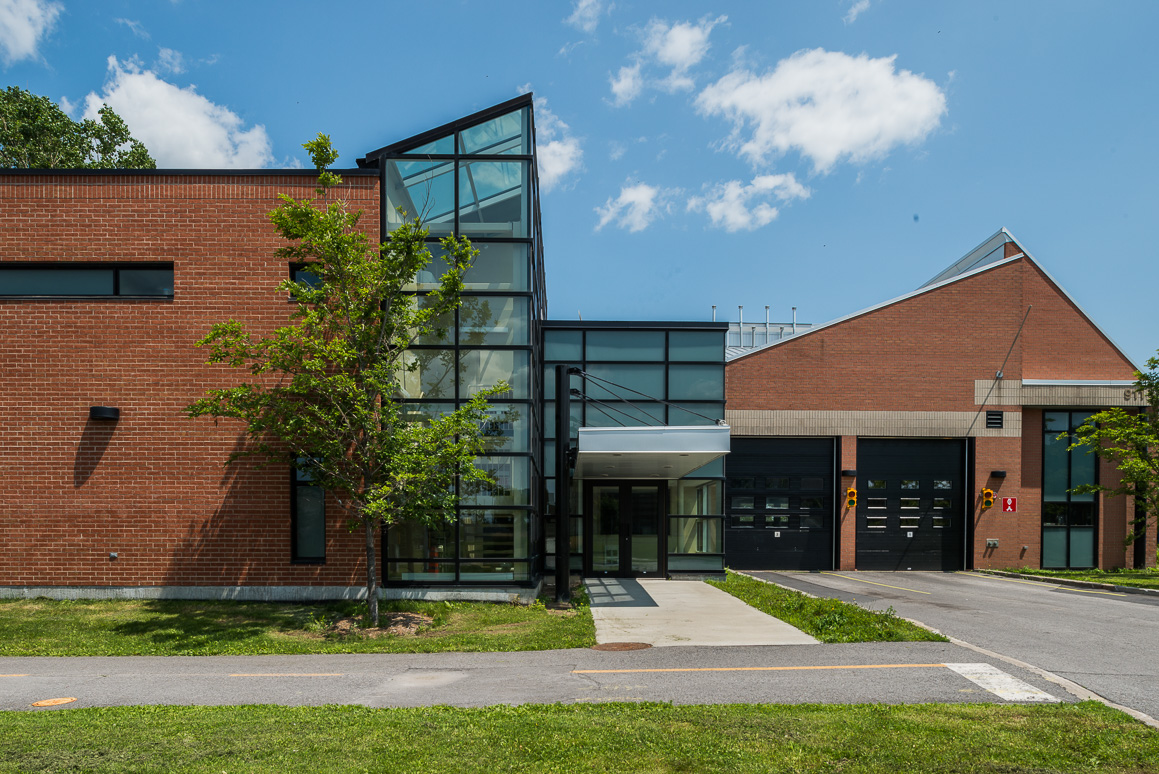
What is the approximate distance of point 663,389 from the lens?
20.7 metres

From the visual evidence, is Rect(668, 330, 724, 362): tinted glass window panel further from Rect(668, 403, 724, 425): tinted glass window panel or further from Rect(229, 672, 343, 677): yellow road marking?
Rect(229, 672, 343, 677): yellow road marking

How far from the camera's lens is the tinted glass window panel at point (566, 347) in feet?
67.7

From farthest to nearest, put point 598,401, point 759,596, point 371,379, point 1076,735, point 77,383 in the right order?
point 598,401 < point 759,596 < point 77,383 < point 371,379 < point 1076,735

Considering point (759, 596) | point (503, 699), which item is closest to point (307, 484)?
point (503, 699)

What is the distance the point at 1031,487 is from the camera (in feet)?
85.9

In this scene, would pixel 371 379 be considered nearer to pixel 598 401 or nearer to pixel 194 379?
pixel 194 379

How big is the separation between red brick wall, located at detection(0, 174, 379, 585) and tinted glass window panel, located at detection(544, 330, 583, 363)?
688 centimetres

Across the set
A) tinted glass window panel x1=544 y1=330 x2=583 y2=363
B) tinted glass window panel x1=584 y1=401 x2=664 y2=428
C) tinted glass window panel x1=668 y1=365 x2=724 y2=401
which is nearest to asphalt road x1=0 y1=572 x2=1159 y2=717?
tinted glass window panel x1=668 y1=365 x2=724 y2=401

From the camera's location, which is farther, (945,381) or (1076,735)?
(945,381)

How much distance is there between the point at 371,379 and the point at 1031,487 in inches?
951

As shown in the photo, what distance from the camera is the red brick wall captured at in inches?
576

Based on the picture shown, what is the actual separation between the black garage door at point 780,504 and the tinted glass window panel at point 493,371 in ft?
41.3

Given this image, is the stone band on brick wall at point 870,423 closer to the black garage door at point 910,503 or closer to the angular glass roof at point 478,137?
the black garage door at point 910,503

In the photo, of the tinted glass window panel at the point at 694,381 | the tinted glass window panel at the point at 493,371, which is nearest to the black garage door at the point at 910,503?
the tinted glass window panel at the point at 694,381
